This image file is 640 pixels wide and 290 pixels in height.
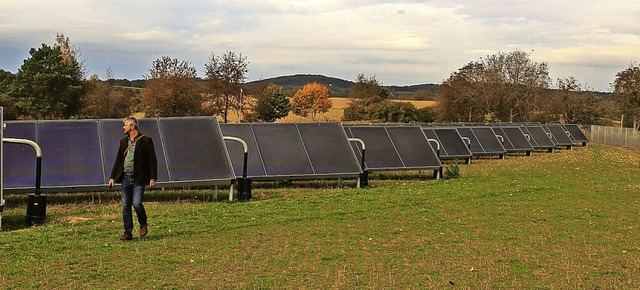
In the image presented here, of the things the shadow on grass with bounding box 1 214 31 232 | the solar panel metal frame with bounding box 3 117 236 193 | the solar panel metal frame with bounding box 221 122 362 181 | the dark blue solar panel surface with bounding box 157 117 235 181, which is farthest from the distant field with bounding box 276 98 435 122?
the shadow on grass with bounding box 1 214 31 232

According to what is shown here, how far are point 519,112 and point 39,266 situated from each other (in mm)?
78131

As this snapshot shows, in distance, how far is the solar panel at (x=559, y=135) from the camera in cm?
4497

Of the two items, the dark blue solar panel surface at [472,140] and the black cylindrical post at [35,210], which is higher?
the dark blue solar panel surface at [472,140]

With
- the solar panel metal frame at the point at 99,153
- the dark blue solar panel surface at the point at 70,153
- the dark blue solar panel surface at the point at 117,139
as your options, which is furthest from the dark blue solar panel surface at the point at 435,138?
the dark blue solar panel surface at the point at 70,153

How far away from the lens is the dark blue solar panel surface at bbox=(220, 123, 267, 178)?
1747 cm

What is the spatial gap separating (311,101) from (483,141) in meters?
68.5

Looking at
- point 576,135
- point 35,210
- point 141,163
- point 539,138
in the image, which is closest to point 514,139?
point 539,138

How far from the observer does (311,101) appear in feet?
334

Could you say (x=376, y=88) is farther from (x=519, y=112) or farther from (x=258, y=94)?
(x=258, y=94)

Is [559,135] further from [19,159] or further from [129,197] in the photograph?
[129,197]

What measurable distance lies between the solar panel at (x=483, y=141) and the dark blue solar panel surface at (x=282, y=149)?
14673 millimetres

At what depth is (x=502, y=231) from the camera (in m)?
11.9

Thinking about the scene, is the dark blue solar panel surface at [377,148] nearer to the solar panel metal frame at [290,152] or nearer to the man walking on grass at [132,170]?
the solar panel metal frame at [290,152]

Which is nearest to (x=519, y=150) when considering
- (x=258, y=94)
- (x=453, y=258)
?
(x=453, y=258)
